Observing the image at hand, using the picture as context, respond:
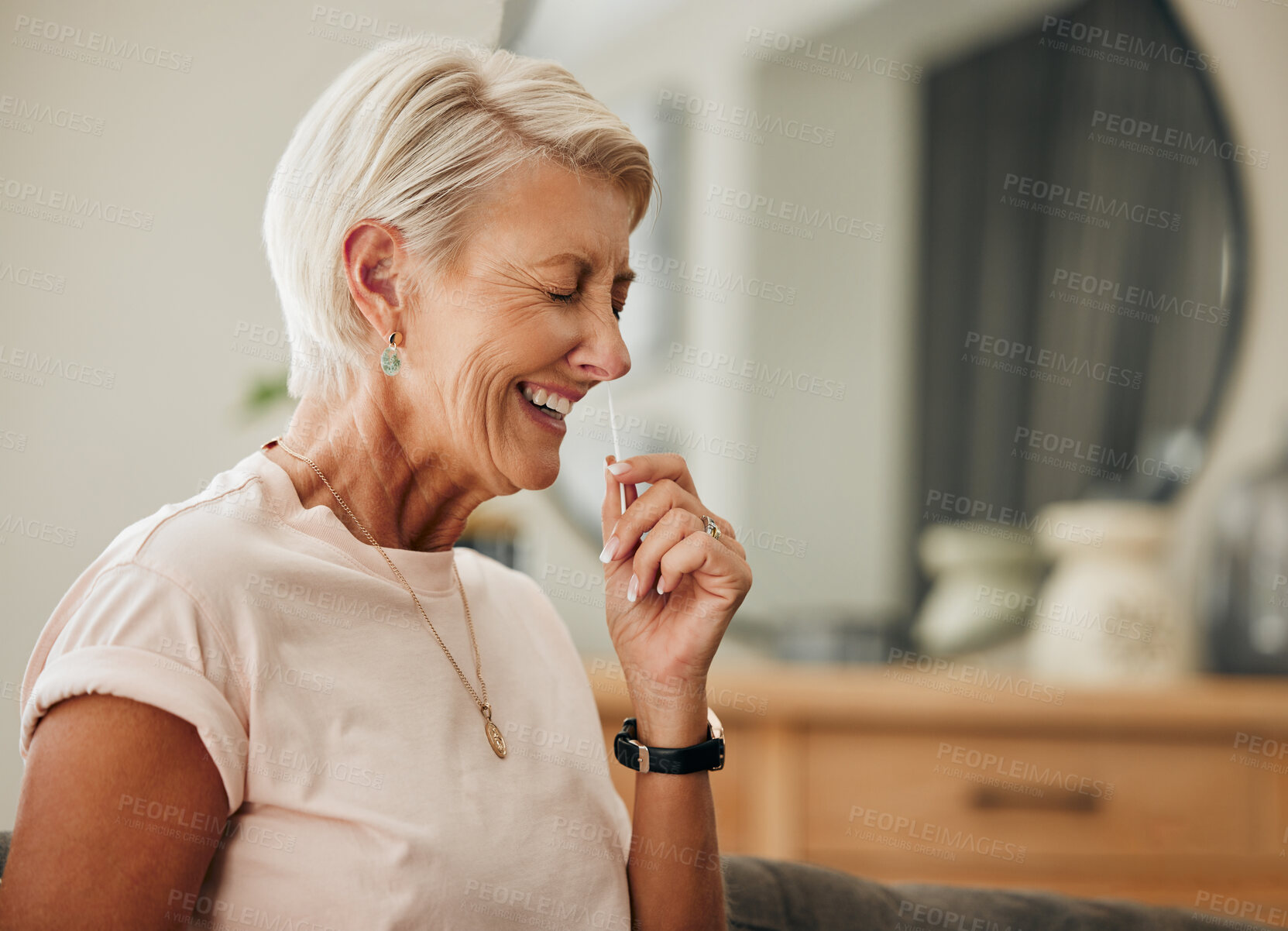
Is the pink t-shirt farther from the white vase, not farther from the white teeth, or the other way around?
the white vase

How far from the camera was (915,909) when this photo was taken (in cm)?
114

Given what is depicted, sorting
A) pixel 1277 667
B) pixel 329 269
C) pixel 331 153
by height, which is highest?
pixel 331 153

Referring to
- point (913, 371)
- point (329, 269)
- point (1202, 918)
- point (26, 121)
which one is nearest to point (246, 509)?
point (329, 269)

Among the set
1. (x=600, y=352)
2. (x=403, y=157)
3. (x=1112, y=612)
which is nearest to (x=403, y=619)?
(x=600, y=352)

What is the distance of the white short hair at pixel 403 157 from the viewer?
926 mm

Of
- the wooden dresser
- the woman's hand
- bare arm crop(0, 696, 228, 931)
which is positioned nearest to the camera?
bare arm crop(0, 696, 228, 931)

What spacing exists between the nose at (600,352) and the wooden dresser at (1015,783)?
34.8 inches

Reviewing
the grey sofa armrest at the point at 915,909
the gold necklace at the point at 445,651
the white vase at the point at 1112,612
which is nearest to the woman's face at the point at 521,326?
the gold necklace at the point at 445,651

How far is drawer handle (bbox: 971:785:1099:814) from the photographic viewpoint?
1794mm

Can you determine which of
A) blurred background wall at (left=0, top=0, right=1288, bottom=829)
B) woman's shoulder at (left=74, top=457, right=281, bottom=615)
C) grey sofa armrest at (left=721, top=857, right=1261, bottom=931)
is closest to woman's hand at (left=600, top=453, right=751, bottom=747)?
grey sofa armrest at (left=721, top=857, right=1261, bottom=931)

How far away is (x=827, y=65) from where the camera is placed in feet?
7.63

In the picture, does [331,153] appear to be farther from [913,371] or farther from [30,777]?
[913,371]

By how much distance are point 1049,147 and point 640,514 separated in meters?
1.83

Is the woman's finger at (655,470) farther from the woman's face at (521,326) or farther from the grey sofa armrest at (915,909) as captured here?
the grey sofa armrest at (915,909)
